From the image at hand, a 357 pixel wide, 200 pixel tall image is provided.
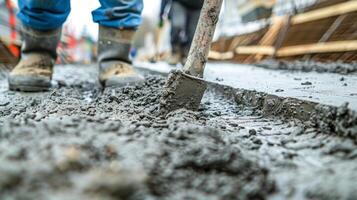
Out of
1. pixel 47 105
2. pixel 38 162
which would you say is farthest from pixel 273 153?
pixel 47 105

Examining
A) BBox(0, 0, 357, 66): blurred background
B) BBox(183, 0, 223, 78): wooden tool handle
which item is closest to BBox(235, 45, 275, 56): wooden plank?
BBox(0, 0, 357, 66): blurred background

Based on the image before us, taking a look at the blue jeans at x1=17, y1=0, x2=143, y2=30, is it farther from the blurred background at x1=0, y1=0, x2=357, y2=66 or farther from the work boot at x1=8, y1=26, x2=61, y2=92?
the blurred background at x1=0, y1=0, x2=357, y2=66

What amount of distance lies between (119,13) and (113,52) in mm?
221

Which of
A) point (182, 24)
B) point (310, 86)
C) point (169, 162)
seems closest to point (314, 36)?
point (182, 24)

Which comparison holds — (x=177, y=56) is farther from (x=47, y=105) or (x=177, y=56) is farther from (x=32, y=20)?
(x=47, y=105)

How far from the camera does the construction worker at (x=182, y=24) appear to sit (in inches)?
164

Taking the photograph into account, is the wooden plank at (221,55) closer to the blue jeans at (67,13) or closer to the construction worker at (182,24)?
the construction worker at (182,24)

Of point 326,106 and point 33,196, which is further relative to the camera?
point 326,106

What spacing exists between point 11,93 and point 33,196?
1.46 m

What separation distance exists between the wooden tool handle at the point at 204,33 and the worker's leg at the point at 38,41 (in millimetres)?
978

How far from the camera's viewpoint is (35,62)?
1980 mm

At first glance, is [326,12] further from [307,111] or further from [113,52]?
[307,111]

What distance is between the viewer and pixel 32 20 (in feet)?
6.24

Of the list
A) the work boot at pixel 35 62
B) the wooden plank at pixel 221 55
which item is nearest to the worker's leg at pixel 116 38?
the work boot at pixel 35 62
